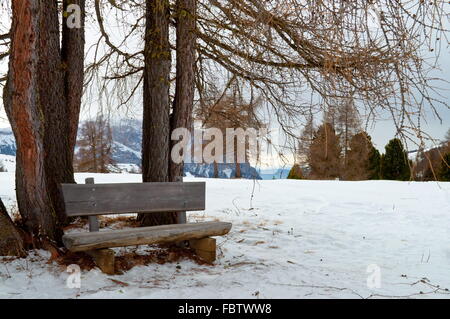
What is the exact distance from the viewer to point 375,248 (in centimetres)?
586

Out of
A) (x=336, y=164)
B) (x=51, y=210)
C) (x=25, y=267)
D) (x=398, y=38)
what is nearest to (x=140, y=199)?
(x=51, y=210)

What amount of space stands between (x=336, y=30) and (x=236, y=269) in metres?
2.54

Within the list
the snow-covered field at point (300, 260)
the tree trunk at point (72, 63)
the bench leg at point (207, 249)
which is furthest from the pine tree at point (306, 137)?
the tree trunk at point (72, 63)

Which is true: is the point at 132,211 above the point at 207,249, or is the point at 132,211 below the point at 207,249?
above

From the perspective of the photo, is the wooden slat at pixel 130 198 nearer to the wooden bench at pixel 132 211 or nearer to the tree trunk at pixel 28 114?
the wooden bench at pixel 132 211

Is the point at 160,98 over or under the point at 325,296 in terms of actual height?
over

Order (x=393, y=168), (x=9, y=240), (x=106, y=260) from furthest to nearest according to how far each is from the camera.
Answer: (x=393, y=168) < (x=9, y=240) < (x=106, y=260)

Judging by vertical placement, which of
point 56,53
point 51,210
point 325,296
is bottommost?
point 325,296

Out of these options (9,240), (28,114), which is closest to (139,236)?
(9,240)

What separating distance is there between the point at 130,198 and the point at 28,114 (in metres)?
1.24

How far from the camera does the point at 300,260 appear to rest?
16.8 feet

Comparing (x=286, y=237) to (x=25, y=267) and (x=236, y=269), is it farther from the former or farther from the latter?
(x=25, y=267)

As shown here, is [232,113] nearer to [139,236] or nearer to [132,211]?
[132,211]

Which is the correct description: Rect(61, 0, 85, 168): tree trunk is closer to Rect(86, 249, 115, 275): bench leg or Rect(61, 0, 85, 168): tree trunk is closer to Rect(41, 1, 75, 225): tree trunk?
Rect(41, 1, 75, 225): tree trunk
